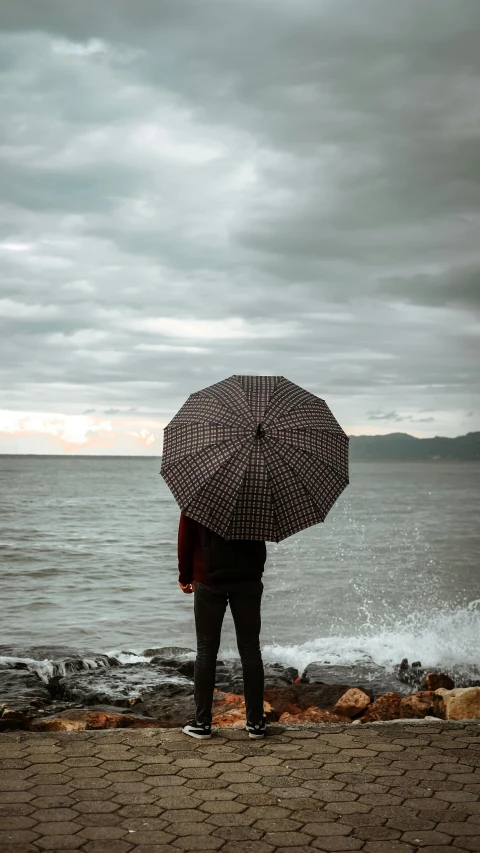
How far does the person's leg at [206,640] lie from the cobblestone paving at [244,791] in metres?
0.25

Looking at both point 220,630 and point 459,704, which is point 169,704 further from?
point 220,630

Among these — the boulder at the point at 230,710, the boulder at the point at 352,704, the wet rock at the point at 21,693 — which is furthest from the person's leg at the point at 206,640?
the boulder at the point at 352,704

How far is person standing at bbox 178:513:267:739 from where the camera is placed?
17.1 ft

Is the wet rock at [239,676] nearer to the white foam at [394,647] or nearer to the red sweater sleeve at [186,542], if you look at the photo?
Result: the white foam at [394,647]

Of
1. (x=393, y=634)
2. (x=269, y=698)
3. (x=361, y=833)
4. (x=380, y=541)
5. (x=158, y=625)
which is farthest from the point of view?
(x=380, y=541)

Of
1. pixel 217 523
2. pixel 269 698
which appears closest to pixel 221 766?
pixel 217 523

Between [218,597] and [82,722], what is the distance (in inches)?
75.2

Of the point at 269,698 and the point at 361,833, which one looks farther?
the point at 269,698

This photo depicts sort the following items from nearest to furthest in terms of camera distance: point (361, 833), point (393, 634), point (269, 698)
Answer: point (361, 833)
point (269, 698)
point (393, 634)

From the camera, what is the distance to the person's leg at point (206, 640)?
532 cm

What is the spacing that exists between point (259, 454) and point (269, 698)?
195 inches

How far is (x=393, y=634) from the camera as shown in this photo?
13828 mm

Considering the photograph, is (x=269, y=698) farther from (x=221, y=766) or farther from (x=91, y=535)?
(x=91, y=535)

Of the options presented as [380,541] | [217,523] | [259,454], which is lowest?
[380,541]
